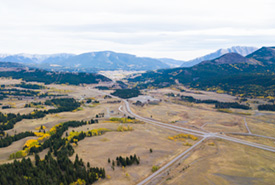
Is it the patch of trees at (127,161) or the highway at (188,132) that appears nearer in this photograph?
the highway at (188,132)

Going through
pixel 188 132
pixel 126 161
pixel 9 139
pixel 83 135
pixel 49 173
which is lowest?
pixel 9 139

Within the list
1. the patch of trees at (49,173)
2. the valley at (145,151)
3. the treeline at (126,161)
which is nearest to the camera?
the patch of trees at (49,173)

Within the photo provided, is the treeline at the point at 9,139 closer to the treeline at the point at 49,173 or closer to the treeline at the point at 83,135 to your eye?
the treeline at the point at 83,135

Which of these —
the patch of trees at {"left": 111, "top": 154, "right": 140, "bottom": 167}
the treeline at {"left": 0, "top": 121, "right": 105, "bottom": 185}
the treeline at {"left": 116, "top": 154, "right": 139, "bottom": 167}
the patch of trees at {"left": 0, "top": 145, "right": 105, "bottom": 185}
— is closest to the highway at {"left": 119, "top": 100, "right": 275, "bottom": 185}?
the patch of trees at {"left": 111, "top": 154, "right": 140, "bottom": 167}

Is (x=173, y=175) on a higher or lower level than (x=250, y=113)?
lower

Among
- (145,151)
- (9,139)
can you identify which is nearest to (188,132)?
(145,151)

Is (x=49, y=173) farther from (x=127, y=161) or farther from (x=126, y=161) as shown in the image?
(x=127, y=161)

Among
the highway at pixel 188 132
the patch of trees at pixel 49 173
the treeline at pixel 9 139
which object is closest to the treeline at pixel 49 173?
the patch of trees at pixel 49 173

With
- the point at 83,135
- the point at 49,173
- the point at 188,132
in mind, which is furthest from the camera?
the point at 188,132

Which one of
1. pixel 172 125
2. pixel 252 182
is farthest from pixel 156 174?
pixel 172 125

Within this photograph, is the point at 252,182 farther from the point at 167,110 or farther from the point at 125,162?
the point at 167,110

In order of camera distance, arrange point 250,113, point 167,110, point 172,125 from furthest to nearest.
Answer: point 167,110 < point 250,113 < point 172,125
